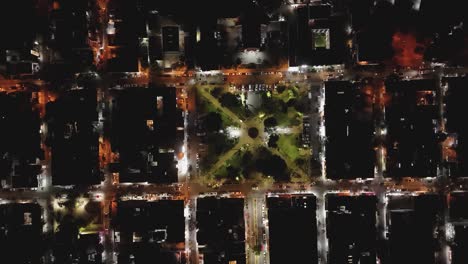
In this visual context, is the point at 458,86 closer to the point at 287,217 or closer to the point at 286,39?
the point at 286,39

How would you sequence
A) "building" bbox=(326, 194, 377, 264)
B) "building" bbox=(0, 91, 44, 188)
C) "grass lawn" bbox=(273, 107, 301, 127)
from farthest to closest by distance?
"grass lawn" bbox=(273, 107, 301, 127)
"building" bbox=(0, 91, 44, 188)
"building" bbox=(326, 194, 377, 264)

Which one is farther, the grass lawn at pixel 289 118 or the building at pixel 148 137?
the grass lawn at pixel 289 118

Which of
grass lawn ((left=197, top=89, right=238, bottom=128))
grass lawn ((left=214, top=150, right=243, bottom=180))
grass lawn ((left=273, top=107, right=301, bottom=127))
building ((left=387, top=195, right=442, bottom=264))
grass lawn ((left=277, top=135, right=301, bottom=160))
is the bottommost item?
building ((left=387, top=195, right=442, bottom=264))

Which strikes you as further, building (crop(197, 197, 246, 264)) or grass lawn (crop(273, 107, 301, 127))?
grass lawn (crop(273, 107, 301, 127))

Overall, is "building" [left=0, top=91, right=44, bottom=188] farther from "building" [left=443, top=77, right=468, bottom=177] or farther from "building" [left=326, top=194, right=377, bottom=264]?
"building" [left=443, top=77, right=468, bottom=177]

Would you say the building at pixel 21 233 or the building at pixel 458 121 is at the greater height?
the building at pixel 458 121

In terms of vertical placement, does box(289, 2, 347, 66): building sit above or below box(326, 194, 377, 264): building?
above

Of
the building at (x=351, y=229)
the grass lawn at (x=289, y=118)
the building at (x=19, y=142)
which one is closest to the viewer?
the building at (x=351, y=229)

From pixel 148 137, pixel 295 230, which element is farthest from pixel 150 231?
pixel 295 230

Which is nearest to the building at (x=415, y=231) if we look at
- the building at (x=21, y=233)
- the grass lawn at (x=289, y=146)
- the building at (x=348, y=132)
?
the building at (x=348, y=132)

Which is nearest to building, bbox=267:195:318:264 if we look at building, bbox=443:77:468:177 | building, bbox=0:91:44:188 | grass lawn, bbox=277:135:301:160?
grass lawn, bbox=277:135:301:160

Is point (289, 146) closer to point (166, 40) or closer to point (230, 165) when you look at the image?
point (230, 165)

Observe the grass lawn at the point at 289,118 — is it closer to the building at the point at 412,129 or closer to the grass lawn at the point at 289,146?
the grass lawn at the point at 289,146
